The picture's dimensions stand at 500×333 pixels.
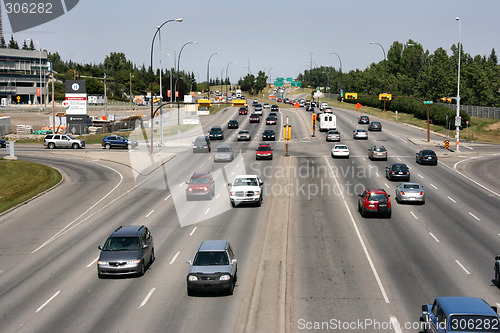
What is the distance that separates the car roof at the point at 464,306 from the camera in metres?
13.2

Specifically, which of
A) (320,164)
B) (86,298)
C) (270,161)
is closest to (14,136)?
(270,161)

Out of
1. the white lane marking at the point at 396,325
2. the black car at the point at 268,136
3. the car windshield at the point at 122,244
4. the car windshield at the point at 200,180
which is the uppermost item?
the black car at the point at 268,136

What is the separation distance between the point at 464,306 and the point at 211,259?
367 inches

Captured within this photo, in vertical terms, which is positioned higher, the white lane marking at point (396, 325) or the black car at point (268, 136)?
the black car at point (268, 136)

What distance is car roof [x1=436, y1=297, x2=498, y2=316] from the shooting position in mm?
13184

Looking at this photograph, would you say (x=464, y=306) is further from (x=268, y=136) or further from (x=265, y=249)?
(x=268, y=136)

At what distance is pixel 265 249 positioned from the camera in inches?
1056

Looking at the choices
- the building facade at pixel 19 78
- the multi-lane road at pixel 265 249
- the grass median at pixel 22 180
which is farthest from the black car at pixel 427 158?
the building facade at pixel 19 78

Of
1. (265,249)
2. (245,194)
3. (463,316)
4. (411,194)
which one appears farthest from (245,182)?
(463,316)

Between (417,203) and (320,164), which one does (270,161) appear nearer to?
(320,164)

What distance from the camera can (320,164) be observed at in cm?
5550

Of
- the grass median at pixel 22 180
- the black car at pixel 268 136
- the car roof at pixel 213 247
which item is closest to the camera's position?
the car roof at pixel 213 247

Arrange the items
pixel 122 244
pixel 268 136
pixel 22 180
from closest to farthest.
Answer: pixel 122 244
pixel 22 180
pixel 268 136

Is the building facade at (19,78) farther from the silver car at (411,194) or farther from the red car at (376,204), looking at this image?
the red car at (376,204)
